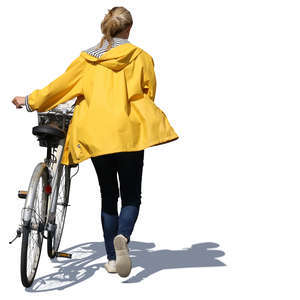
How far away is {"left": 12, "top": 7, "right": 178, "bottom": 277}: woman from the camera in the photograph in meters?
5.05

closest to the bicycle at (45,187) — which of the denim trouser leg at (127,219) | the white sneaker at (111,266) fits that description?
the white sneaker at (111,266)

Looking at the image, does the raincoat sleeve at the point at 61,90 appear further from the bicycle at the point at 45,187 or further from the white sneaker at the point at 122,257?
the white sneaker at the point at 122,257

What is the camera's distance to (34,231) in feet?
17.7

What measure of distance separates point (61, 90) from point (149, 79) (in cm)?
68

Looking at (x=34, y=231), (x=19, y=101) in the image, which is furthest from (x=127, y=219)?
(x=19, y=101)

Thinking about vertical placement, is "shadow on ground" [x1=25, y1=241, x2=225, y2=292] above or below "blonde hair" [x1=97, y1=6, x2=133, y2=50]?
below

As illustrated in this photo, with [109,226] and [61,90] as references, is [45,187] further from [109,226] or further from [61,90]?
[61,90]

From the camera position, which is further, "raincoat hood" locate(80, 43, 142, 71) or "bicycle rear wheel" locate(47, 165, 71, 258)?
"bicycle rear wheel" locate(47, 165, 71, 258)

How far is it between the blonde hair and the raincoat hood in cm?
7

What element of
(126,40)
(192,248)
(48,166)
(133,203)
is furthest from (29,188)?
(192,248)

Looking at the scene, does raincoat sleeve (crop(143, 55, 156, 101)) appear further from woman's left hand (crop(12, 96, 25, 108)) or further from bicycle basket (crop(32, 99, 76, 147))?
woman's left hand (crop(12, 96, 25, 108))

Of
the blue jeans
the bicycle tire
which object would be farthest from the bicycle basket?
the blue jeans

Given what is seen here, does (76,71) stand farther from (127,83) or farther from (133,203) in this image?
(133,203)

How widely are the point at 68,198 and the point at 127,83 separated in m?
1.41
